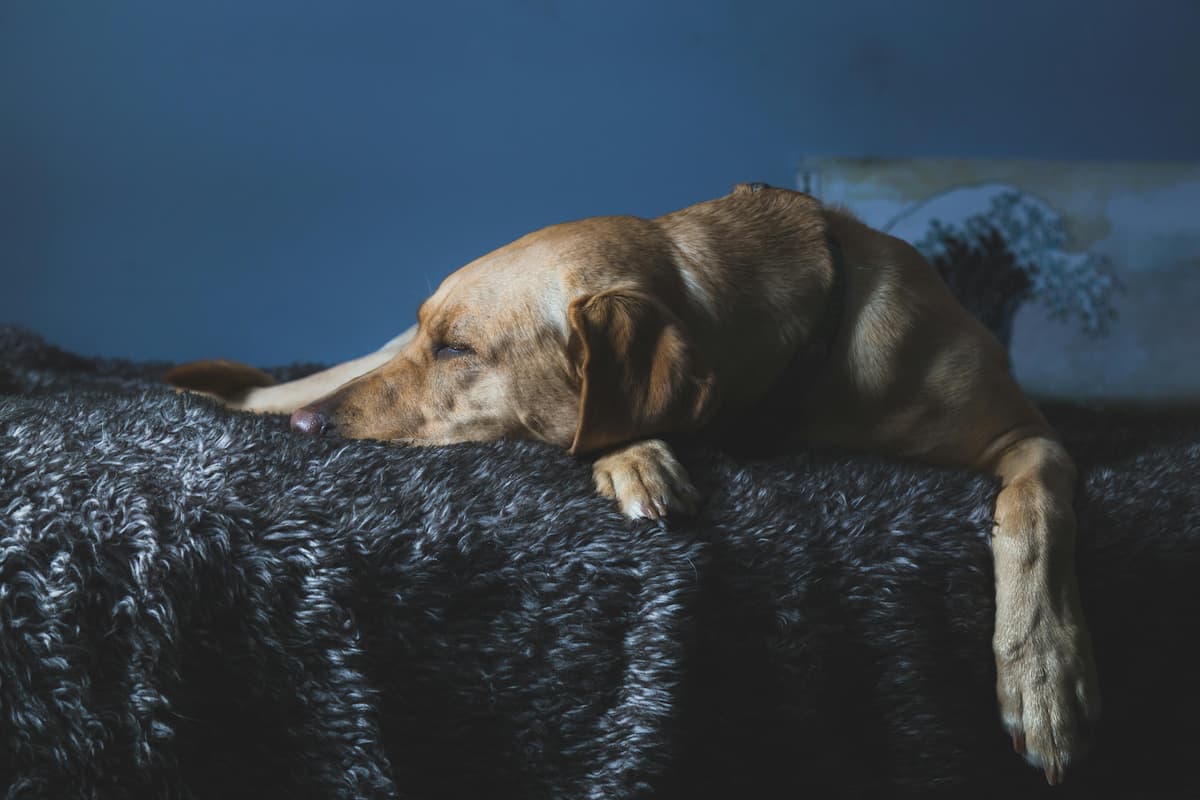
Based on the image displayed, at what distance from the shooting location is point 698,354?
1.28m

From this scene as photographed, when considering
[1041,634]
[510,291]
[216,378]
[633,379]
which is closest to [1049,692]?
[1041,634]

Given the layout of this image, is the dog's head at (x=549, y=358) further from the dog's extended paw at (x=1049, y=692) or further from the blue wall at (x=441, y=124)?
the blue wall at (x=441, y=124)

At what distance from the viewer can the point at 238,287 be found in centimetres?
325

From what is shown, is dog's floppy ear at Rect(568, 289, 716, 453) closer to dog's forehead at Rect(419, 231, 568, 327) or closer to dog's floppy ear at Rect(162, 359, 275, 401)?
dog's forehead at Rect(419, 231, 568, 327)

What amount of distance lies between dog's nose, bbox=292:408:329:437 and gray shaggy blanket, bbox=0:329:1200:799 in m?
0.14

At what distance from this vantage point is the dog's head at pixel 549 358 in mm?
1270

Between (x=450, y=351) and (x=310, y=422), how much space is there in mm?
237

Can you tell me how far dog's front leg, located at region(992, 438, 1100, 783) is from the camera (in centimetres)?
107

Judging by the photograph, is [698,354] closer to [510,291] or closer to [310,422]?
[510,291]

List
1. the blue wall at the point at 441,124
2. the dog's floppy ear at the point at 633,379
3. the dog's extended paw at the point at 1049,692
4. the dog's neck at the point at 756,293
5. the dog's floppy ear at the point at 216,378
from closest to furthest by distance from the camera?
the dog's extended paw at the point at 1049,692 → the dog's floppy ear at the point at 633,379 → the dog's neck at the point at 756,293 → the dog's floppy ear at the point at 216,378 → the blue wall at the point at 441,124

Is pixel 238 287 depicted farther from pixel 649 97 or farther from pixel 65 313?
pixel 649 97

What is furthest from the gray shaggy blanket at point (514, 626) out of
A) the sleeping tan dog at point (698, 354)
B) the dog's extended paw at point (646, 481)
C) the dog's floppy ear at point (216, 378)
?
the dog's floppy ear at point (216, 378)

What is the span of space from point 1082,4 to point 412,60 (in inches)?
88.0

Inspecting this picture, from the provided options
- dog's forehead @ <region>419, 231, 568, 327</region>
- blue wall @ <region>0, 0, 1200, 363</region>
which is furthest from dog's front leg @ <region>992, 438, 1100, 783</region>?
blue wall @ <region>0, 0, 1200, 363</region>
